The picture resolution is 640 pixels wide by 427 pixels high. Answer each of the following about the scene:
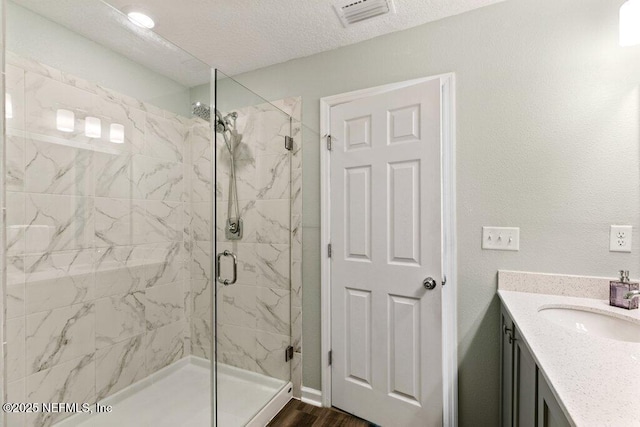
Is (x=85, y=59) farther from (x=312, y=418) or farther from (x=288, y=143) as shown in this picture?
(x=312, y=418)

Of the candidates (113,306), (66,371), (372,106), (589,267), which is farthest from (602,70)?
(66,371)

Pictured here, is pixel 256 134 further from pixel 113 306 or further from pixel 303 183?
pixel 113 306

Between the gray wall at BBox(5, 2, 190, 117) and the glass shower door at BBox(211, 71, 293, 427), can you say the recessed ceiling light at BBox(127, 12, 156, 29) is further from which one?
the glass shower door at BBox(211, 71, 293, 427)

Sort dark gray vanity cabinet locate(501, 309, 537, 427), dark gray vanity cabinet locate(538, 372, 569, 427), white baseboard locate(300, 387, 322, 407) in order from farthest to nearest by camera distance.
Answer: white baseboard locate(300, 387, 322, 407), dark gray vanity cabinet locate(501, 309, 537, 427), dark gray vanity cabinet locate(538, 372, 569, 427)

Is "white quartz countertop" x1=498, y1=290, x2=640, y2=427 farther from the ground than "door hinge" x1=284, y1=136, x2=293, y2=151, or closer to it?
closer to it

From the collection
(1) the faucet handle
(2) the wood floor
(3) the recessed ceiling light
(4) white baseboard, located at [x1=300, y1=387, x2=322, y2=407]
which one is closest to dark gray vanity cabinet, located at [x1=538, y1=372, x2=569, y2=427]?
(1) the faucet handle

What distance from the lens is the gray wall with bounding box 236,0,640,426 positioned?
139cm

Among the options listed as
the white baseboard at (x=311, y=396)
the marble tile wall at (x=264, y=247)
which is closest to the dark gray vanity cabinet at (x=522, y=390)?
the white baseboard at (x=311, y=396)

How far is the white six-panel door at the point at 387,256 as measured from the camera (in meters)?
1.62

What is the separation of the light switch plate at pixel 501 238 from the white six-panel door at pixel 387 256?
263 mm

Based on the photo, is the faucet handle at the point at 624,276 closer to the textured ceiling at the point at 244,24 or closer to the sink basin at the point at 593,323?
the sink basin at the point at 593,323

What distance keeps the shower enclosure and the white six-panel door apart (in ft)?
1.53

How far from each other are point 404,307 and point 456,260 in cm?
40

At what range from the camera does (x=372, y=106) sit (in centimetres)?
179
